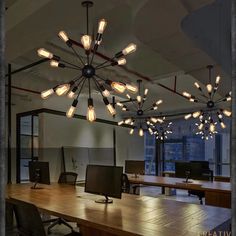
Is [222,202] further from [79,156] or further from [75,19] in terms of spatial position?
[79,156]

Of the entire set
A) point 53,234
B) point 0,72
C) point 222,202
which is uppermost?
point 0,72

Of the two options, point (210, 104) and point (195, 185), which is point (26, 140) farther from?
point (210, 104)

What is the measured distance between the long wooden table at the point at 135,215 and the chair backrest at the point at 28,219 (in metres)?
0.34

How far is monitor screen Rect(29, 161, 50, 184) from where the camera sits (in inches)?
171

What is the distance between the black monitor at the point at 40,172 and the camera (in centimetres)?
434

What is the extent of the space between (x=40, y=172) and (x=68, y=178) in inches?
41.7

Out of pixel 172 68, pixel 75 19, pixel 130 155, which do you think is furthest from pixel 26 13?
A: pixel 130 155

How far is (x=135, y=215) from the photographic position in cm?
262

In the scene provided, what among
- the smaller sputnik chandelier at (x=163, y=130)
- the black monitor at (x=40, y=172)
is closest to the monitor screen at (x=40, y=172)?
the black monitor at (x=40, y=172)

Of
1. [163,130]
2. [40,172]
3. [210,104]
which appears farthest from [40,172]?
[163,130]

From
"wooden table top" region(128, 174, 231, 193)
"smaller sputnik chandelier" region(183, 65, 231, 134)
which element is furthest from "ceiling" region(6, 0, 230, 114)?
"wooden table top" region(128, 174, 231, 193)

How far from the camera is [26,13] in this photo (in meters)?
2.83

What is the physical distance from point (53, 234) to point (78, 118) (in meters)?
4.56

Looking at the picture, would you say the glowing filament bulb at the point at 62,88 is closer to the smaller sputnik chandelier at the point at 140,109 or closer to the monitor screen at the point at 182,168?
the smaller sputnik chandelier at the point at 140,109
